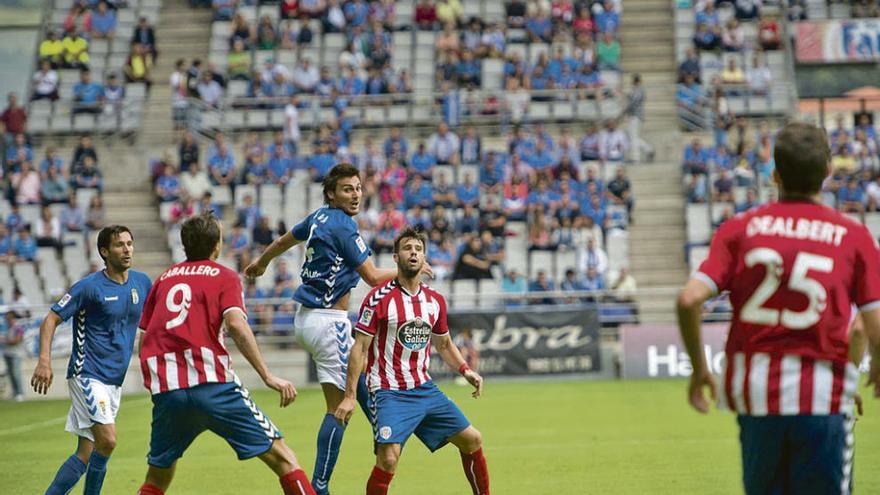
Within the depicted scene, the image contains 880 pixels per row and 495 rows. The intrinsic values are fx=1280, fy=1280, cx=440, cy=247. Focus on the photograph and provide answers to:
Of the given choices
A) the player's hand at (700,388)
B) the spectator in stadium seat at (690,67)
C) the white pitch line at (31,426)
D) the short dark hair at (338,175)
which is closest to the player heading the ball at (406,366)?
the short dark hair at (338,175)

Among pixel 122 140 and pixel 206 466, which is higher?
pixel 122 140

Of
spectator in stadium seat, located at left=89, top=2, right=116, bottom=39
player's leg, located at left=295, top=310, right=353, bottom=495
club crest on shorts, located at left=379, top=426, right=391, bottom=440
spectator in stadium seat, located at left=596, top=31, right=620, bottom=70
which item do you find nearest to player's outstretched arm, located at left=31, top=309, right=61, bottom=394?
player's leg, located at left=295, top=310, right=353, bottom=495

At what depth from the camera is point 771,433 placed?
15.9 ft

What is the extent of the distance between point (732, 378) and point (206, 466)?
7712mm

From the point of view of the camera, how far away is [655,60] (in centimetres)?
3145

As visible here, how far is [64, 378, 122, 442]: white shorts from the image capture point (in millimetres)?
8148

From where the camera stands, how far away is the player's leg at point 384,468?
7.63 meters

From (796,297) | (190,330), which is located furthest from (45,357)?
(796,297)

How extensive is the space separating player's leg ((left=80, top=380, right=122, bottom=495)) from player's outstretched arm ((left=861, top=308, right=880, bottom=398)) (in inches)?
197

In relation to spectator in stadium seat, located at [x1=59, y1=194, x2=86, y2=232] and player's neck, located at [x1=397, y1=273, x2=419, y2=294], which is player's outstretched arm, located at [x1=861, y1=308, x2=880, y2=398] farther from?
spectator in stadium seat, located at [x1=59, y1=194, x2=86, y2=232]

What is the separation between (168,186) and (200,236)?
21.4m

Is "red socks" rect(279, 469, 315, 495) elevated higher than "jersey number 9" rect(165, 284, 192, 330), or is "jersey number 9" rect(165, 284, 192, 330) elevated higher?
"jersey number 9" rect(165, 284, 192, 330)

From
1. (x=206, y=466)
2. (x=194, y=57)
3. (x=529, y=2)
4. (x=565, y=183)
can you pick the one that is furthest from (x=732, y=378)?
(x=194, y=57)

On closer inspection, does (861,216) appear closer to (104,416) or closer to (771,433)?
(104,416)
